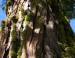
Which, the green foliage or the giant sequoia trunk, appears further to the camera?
the green foliage

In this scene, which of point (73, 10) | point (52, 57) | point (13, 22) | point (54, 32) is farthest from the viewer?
point (73, 10)

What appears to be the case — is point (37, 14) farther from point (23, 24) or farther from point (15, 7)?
point (15, 7)

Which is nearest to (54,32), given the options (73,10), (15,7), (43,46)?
(43,46)

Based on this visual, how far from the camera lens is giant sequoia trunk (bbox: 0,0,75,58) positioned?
398 centimetres

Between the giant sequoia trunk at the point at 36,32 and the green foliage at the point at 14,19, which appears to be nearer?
the giant sequoia trunk at the point at 36,32

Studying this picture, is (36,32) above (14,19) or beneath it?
beneath

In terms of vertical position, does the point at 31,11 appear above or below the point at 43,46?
above

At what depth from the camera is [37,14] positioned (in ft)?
14.2

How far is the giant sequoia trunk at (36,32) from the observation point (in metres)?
3.98

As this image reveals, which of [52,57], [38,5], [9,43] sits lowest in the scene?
[52,57]

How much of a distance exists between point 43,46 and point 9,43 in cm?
67

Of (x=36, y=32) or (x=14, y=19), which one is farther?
(x=14, y=19)

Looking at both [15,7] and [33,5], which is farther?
[15,7]

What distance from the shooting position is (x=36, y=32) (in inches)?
161
